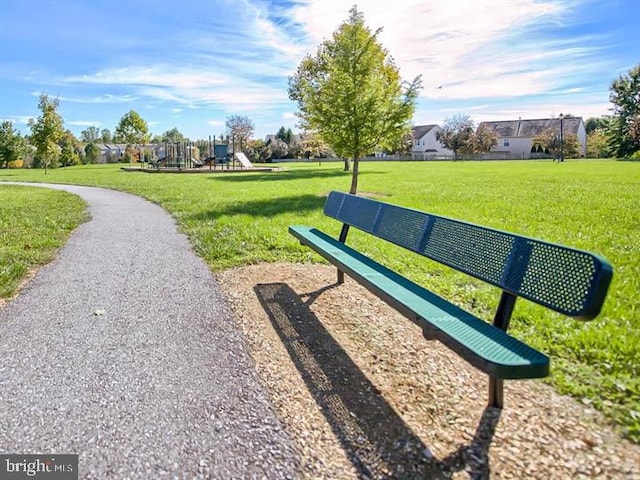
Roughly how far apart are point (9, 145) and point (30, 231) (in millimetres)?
56607

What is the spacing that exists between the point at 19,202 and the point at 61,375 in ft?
41.3

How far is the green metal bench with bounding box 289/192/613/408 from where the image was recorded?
2367 mm

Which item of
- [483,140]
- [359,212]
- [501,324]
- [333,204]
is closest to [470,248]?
[501,324]

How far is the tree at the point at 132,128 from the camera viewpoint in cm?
6134

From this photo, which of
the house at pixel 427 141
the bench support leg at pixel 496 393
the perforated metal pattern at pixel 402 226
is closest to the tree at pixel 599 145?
the house at pixel 427 141

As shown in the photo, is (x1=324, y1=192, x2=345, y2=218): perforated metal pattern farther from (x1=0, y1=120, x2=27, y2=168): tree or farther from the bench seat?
(x1=0, y1=120, x2=27, y2=168): tree

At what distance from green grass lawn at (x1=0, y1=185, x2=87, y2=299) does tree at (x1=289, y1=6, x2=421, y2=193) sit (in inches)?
277

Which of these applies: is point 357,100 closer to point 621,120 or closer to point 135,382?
point 135,382

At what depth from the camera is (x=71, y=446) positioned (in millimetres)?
2400

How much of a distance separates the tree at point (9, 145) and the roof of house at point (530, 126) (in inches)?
2783

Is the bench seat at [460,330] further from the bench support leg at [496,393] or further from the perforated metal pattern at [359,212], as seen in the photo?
the perforated metal pattern at [359,212]

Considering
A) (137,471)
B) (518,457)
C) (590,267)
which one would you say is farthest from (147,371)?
(590,267)

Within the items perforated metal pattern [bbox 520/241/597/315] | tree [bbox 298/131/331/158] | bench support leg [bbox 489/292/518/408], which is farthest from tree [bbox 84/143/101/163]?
perforated metal pattern [bbox 520/241/597/315]

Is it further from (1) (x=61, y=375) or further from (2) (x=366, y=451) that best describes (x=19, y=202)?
(2) (x=366, y=451)
